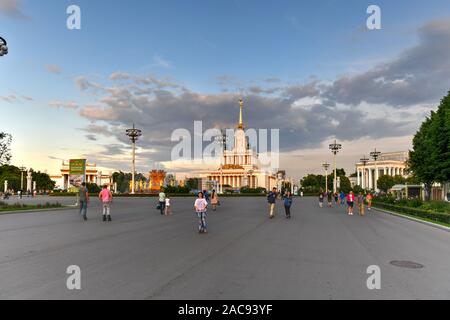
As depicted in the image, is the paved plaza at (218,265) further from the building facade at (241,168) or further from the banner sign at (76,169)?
the building facade at (241,168)

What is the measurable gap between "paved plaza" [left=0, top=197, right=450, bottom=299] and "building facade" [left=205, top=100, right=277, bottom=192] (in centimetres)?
13914

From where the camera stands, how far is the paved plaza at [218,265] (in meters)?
6.41

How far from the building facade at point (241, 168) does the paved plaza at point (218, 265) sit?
139 metres

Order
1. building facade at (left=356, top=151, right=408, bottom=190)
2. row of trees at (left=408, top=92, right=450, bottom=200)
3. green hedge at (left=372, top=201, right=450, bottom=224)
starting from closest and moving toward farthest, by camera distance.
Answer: green hedge at (left=372, top=201, right=450, bottom=224)
row of trees at (left=408, top=92, right=450, bottom=200)
building facade at (left=356, top=151, right=408, bottom=190)

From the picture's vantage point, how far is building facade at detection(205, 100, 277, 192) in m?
156

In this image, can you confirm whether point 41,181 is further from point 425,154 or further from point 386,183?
point 386,183

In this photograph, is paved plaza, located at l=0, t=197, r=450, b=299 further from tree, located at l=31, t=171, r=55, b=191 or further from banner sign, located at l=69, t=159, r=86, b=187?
tree, located at l=31, t=171, r=55, b=191

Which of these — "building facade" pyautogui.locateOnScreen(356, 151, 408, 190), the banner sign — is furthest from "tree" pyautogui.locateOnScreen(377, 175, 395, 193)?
the banner sign

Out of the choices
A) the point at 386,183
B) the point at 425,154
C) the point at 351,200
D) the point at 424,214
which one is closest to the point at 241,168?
the point at 386,183

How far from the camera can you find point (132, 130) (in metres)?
75.2

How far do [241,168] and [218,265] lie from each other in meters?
148

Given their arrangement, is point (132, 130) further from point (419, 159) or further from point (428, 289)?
point (428, 289)
